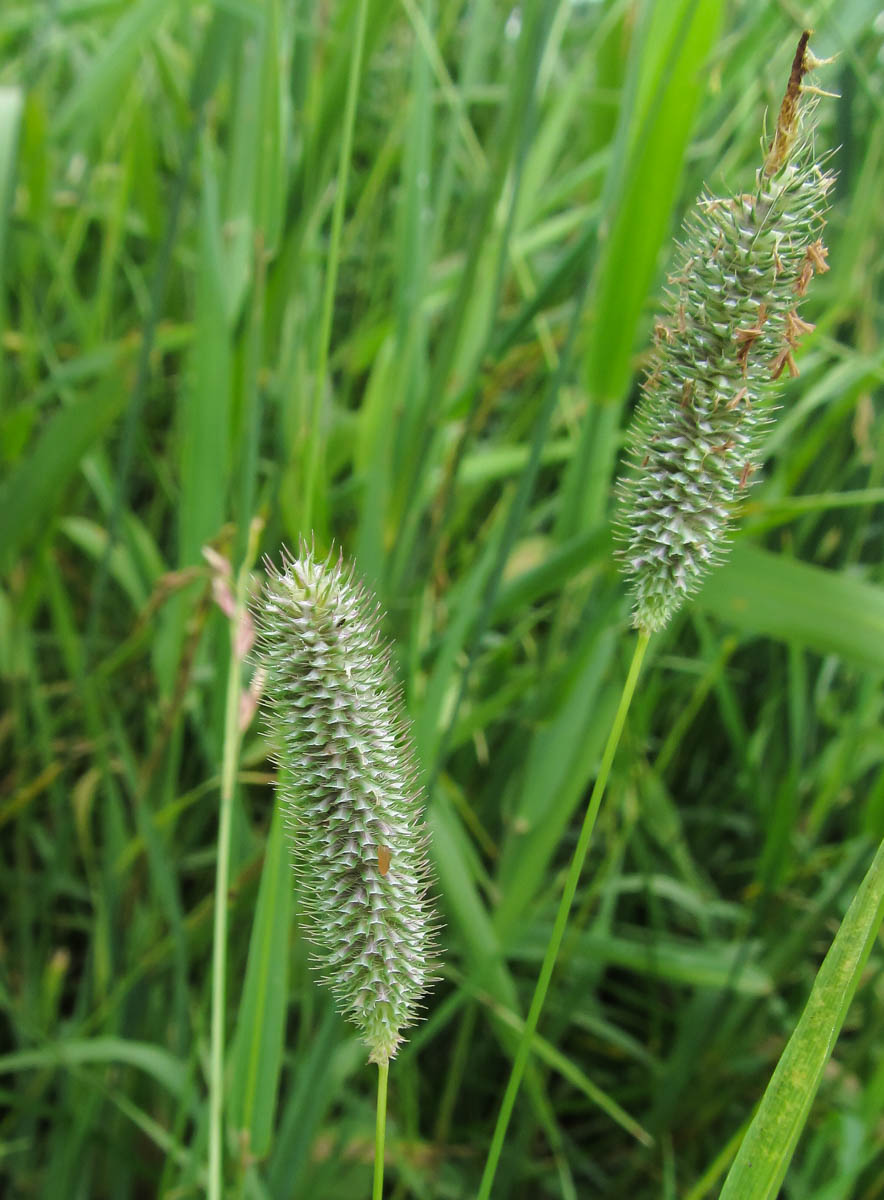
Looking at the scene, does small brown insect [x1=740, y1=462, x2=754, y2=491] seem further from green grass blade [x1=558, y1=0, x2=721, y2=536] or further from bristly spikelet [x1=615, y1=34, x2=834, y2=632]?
green grass blade [x1=558, y1=0, x2=721, y2=536]

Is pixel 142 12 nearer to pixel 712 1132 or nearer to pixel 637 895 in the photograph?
pixel 637 895

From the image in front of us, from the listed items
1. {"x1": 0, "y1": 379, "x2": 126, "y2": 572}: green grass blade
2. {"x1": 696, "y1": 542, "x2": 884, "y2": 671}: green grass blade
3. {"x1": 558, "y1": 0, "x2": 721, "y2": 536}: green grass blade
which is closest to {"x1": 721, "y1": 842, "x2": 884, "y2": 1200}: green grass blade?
{"x1": 696, "y1": 542, "x2": 884, "y2": 671}: green grass blade

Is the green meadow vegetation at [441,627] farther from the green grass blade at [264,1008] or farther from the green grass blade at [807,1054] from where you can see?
the green grass blade at [807,1054]

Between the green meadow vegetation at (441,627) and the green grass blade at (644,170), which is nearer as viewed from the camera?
the green grass blade at (644,170)

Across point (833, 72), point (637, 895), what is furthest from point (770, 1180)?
point (833, 72)

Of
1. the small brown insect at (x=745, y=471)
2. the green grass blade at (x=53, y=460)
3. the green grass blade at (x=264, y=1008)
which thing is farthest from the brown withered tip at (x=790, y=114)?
the green grass blade at (x=53, y=460)
